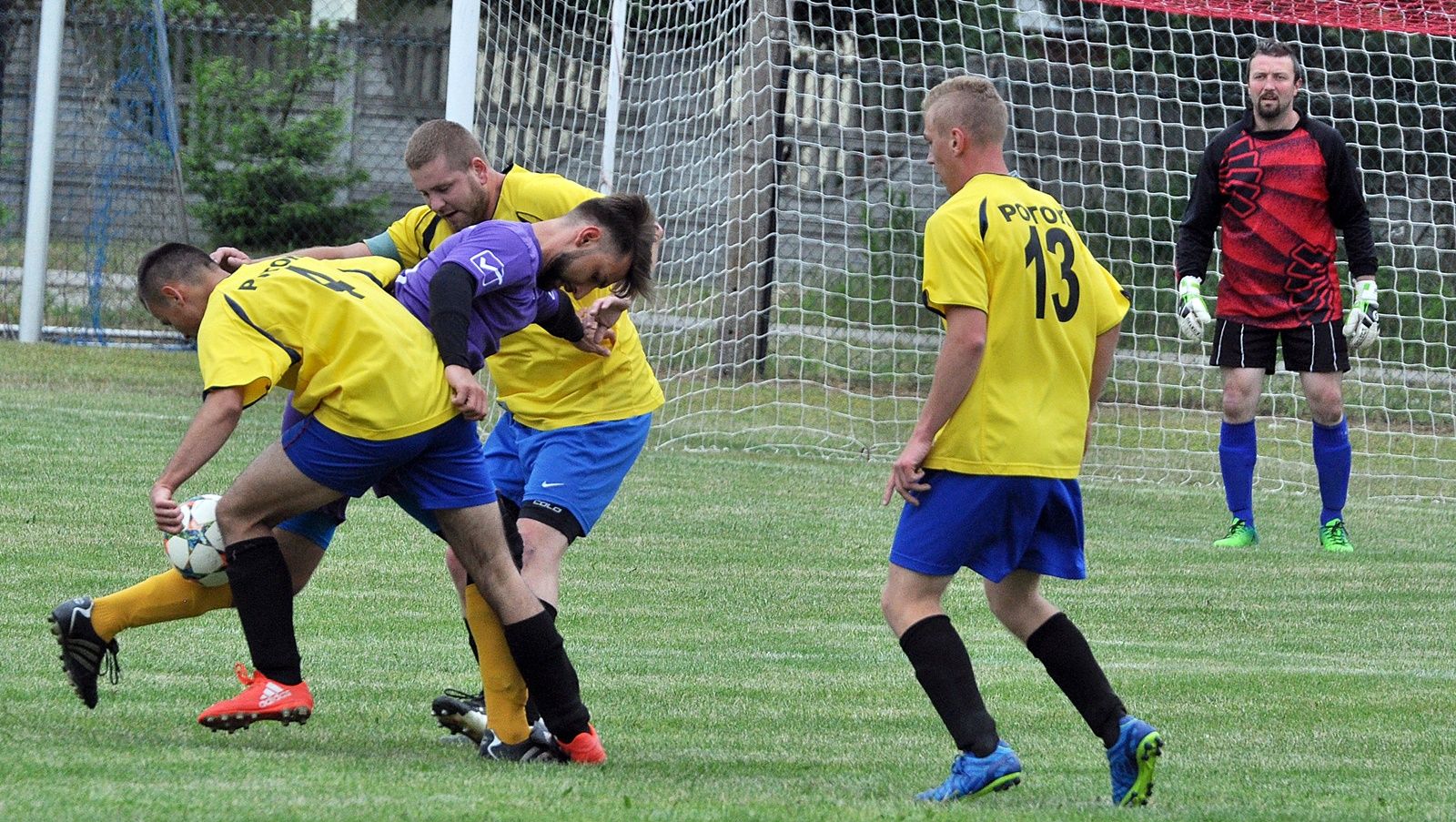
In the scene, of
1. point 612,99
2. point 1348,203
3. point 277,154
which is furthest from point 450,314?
point 277,154

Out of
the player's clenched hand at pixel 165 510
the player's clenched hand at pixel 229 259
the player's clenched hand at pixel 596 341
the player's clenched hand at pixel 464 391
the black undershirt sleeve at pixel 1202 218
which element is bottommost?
the player's clenched hand at pixel 165 510

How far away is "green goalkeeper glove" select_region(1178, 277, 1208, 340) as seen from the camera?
866cm

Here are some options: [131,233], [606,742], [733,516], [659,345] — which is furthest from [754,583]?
[131,233]

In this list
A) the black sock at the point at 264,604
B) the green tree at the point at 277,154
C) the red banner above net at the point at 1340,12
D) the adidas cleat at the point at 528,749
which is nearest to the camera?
the black sock at the point at 264,604

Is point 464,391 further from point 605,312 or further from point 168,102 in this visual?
point 168,102

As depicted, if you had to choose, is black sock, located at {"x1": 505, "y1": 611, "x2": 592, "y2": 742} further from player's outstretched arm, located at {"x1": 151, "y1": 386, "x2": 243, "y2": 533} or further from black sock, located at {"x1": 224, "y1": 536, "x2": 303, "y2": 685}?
player's outstretched arm, located at {"x1": 151, "y1": 386, "x2": 243, "y2": 533}

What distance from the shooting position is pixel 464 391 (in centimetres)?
427

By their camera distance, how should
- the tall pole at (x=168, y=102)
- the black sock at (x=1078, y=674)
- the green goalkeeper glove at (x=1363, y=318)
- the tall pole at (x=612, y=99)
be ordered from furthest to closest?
the tall pole at (x=168, y=102), the tall pole at (x=612, y=99), the green goalkeeper glove at (x=1363, y=318), the black sock at (x=1078, y=674)

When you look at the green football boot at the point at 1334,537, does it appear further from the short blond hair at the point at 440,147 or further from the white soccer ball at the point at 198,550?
the white soccer ball at the point at 198,550

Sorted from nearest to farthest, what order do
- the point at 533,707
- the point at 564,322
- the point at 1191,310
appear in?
the point at 533,707 < the point at 564,322 < the point at 1191,310

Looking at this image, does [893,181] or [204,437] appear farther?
[893,181]

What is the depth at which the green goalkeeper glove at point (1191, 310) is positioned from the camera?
28.4ft

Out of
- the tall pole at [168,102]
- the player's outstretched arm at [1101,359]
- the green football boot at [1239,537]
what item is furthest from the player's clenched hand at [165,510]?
the tall pole at [168,102]

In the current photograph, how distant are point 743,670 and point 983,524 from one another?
6.37ft
